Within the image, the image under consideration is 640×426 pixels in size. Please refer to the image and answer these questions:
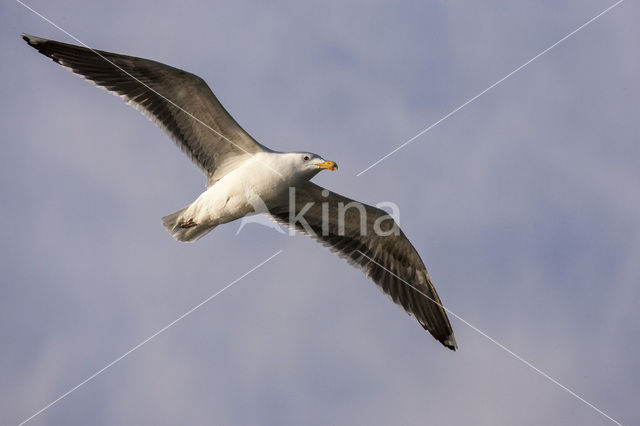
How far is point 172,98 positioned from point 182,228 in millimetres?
1640

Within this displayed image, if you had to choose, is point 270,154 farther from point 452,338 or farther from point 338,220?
point 452,338

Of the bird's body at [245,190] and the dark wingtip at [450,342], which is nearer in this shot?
the bird's body at [245,190]

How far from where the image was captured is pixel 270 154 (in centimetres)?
922

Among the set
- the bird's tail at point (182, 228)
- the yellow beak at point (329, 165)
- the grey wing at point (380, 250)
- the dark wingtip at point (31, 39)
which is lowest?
the bird's tail at point (182, 228)

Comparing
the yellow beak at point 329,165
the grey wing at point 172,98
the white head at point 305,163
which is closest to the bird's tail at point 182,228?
the grey wing at point 172,98

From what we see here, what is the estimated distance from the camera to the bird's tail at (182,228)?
939cm

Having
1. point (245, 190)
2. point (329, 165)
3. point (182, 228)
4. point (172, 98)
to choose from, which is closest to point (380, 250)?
point (329, 165)

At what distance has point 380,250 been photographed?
34.5 ft

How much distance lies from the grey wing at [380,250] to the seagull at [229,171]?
0.01 metres

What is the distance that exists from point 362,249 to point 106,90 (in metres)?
4.05

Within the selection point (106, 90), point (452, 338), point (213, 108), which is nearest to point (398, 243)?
point (452, 338)

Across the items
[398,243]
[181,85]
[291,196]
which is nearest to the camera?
[181,85]

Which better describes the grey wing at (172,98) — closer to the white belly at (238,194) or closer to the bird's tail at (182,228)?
the white belly at (238,194)

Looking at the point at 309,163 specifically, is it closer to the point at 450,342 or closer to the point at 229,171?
the point at 229,171
